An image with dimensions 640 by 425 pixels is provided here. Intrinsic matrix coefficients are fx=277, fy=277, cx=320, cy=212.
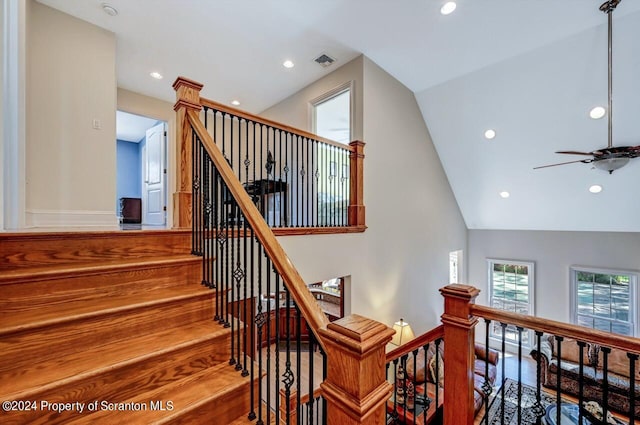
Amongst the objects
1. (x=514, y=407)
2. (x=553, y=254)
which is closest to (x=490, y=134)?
(x=553, y=254)

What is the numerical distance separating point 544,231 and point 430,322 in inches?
148

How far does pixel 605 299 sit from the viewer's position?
583cm

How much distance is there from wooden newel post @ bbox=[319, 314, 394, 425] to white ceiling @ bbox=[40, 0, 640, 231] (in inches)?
139

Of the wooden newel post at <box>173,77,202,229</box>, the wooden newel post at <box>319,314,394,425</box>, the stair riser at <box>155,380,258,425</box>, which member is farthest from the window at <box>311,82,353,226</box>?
the wooden newel post at <box>319,314,394,425</box>

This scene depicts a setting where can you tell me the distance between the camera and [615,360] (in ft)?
17.6

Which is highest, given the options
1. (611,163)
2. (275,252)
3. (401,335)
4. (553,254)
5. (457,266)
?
(611,163)

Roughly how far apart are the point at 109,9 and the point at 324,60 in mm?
2672

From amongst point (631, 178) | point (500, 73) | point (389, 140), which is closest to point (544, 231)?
point (631, 178)

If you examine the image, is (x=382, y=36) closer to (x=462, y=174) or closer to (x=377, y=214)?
(x=377, y=214)

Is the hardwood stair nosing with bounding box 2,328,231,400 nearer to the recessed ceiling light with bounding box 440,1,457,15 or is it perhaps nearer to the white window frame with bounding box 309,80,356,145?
the white window frame with bounding box 309,80,356,145

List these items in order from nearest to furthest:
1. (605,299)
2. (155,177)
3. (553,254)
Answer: (155,177) → (605,299) → (553,254)

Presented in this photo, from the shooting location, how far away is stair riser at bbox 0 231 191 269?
4.80 ft

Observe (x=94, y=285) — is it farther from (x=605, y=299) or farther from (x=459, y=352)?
(x=605, y=299)

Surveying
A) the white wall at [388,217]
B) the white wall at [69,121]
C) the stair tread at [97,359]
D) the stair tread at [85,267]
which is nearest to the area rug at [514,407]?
the white wall at [388,217]
